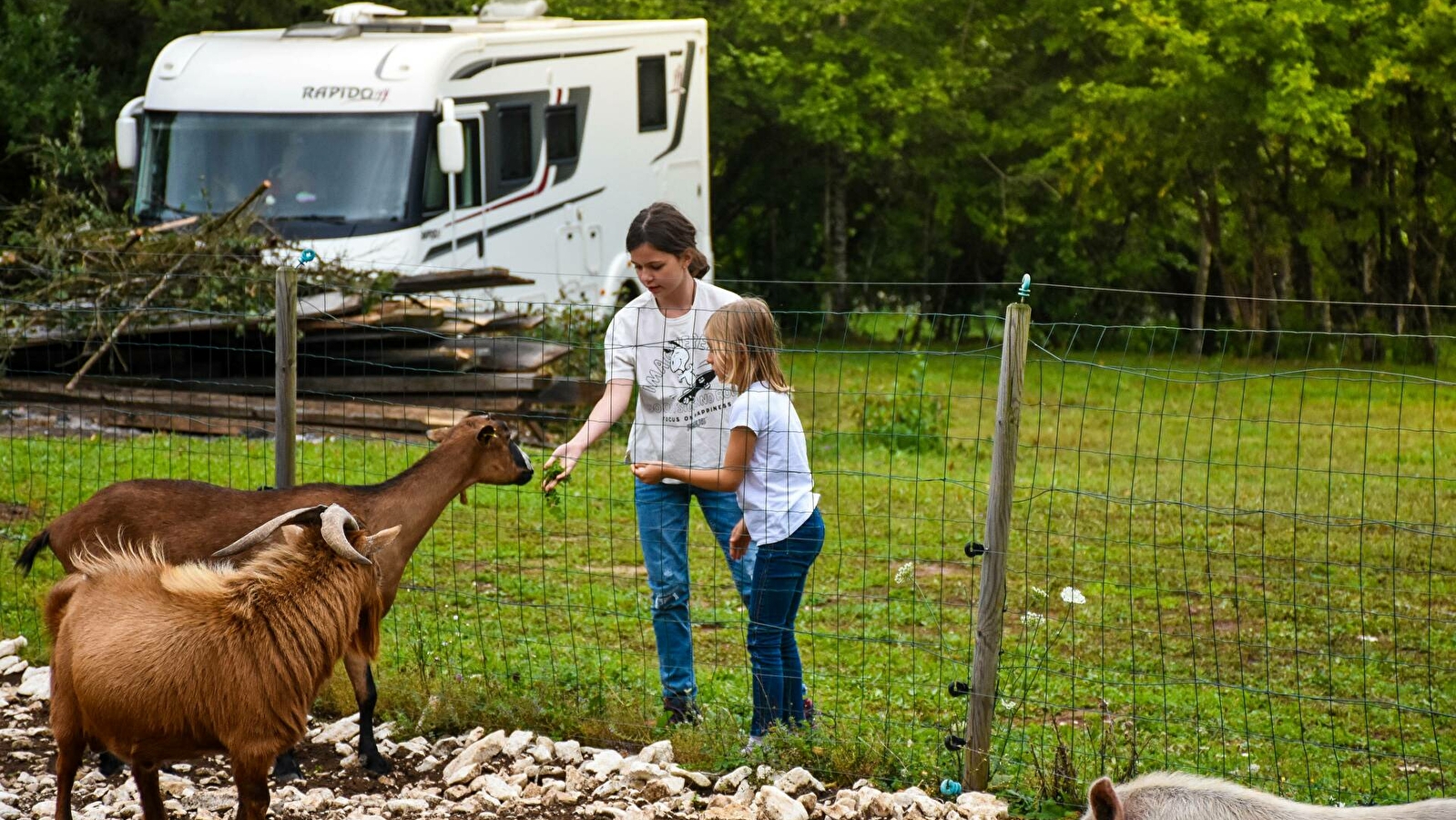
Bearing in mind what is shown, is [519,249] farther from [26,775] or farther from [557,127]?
[26,775]

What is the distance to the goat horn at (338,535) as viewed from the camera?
440 cm

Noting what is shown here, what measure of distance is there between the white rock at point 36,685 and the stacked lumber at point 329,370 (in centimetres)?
525

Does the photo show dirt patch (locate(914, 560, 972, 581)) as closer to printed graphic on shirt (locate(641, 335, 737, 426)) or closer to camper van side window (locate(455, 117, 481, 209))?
printed graphic on shirt (locate(641, 335, 737, 426))

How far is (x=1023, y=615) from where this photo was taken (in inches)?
265

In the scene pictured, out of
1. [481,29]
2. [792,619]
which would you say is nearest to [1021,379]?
[792,619]

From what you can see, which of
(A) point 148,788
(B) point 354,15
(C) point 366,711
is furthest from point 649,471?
(B) point 354,15

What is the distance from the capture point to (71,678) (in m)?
4.34

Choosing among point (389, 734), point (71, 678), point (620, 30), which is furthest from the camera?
point (620, 30)

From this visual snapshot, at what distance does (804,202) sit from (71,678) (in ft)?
78.3

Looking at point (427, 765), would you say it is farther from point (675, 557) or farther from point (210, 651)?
point (210, 651)

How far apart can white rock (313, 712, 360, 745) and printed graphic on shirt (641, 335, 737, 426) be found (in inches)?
65.8

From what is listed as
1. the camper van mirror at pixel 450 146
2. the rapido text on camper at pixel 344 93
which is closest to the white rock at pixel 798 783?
the camper van mirror at pixel 450 146

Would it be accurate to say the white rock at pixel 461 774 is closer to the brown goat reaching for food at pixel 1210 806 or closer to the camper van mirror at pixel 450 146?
the brown goat reaching for food at pixel 1210 806

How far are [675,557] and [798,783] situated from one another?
0.97 metres
